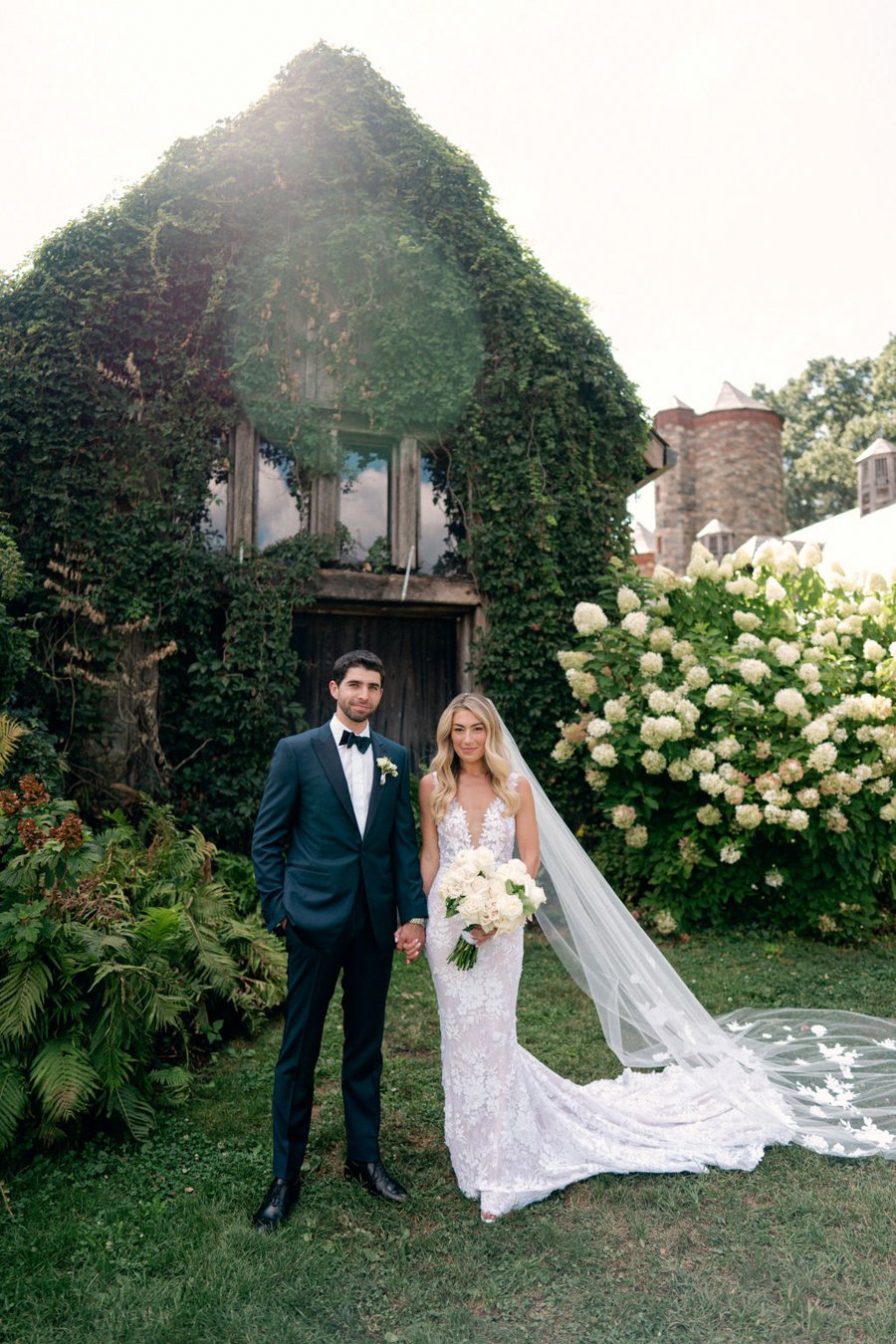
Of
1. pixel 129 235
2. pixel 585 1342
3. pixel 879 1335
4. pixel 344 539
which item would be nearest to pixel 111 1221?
pixel 585 1342

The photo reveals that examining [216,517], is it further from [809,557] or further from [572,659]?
[809,557]

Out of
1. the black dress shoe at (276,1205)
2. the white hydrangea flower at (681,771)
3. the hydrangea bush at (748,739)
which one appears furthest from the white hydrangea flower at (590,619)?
the black dress shoe at (276,1205)

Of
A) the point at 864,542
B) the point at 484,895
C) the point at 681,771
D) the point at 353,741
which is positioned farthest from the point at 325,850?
the point at 864,542

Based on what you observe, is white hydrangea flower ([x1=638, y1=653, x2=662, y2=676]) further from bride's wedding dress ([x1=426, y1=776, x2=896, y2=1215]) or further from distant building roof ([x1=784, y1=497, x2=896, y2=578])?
distant building roof ([x1=784, y1=497, x2=896, y2=578])

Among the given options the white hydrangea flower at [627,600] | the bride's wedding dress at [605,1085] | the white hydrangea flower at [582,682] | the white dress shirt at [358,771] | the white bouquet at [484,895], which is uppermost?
the white hydrangea flower at [627,600]

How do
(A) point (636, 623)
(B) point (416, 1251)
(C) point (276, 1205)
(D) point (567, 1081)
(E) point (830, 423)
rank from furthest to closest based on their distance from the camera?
(E) point (830, 423) → (A) point (636, 623) → (D) point (567, 1081) → (C) point (276, 1205) → (B) point (416, 1251)

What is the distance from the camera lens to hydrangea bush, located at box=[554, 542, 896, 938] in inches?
295

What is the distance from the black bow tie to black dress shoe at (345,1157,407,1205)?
1678mm

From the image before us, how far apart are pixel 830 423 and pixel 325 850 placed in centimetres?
3711

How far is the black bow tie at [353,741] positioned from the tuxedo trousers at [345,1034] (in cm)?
56

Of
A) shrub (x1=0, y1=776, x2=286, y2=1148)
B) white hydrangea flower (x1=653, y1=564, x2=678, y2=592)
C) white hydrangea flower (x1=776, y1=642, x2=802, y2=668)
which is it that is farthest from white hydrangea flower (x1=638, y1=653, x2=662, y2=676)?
shrub (x1=0, y1=776, x2=286, y2=1148)

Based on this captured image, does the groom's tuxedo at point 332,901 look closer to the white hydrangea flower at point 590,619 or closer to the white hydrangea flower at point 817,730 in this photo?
the white hydrangea flower at point 817,730

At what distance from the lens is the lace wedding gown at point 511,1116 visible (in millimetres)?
3863

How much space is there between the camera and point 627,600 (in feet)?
27.2
